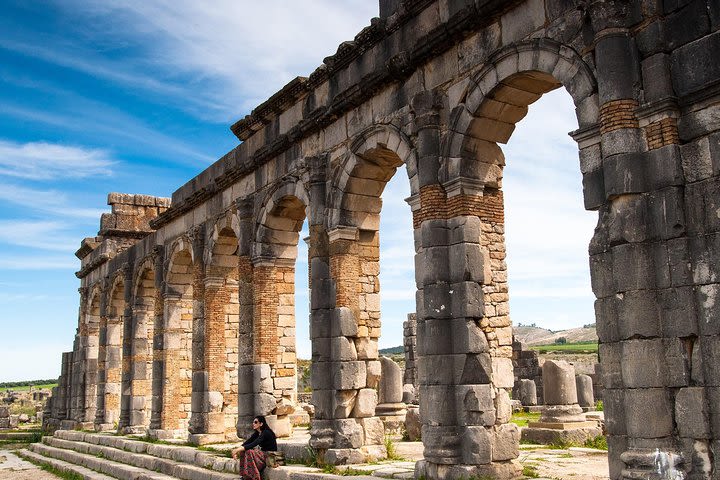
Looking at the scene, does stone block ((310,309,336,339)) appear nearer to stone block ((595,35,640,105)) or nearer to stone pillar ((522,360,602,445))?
stone pillar ((522,360,602,445))

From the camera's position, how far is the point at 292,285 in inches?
586

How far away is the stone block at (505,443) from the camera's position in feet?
29.5

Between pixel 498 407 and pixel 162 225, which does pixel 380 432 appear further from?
pixel 162 225

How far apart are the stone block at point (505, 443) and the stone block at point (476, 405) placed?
17 centimetres

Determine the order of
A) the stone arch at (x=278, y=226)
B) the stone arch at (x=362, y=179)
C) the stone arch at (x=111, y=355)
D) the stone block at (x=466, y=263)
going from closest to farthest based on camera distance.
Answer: the stone block at (x=466, y=263) → the stone arch at (x=362, y=179) → the stone arch at (x=278, y=226) → the stone arch at (x=111, y=355)

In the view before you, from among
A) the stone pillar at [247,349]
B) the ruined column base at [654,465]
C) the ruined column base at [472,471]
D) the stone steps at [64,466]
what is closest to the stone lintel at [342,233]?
the stone pillar at [247,349]

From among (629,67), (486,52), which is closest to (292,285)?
(486,52)

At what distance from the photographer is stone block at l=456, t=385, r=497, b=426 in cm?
905

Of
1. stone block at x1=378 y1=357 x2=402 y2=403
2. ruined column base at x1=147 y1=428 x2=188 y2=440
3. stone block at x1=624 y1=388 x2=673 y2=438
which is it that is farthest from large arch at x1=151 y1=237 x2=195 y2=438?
stone block at x1=624 y1=388 x2=673 y2=438

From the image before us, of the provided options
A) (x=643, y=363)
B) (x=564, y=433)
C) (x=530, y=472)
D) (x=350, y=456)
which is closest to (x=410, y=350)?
(x=564, y=433)

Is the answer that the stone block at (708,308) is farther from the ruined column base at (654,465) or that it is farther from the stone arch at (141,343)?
the stone arch at (141,343)

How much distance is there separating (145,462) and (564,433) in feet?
28.3

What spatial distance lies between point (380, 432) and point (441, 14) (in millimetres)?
6439

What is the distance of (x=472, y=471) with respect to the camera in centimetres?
877
